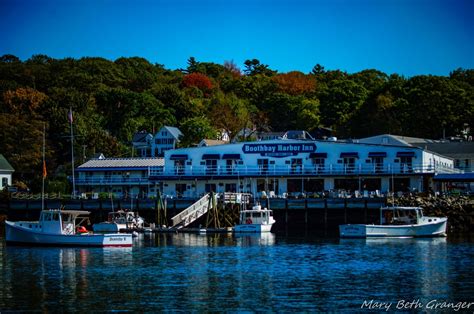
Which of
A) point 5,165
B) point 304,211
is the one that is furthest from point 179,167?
point 5,165

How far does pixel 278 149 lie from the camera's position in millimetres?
102812

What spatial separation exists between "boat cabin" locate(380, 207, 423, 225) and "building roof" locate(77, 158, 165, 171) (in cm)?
4466

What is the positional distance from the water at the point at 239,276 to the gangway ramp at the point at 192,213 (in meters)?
16.3

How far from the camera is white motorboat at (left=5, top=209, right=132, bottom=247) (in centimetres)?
6606

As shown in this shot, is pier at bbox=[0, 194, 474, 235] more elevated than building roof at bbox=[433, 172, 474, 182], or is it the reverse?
building roof at bbox=[433, 172, 474, 182]

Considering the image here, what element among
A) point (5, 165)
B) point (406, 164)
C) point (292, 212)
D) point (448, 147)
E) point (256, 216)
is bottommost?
point (256, 216)

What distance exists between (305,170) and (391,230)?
89.9ft

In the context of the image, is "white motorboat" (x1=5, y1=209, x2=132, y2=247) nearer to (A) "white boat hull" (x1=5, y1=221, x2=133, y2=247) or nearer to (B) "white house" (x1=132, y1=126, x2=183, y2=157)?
(A) "white boat hull" (x1=5, y1=221, x2=133, y2=247)

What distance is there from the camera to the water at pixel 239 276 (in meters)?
39.9

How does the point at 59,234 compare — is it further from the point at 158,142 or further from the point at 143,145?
the point at 143,145

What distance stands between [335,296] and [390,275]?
8.28m

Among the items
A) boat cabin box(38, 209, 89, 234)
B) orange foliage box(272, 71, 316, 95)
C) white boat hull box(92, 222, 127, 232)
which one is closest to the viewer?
boat cabin box(38, 209, 89, 234)

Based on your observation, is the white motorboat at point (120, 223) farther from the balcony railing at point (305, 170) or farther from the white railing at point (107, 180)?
the white railing at point (107, 180)

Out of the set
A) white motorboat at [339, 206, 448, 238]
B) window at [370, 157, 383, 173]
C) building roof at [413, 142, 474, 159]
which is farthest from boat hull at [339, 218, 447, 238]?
building roof at [413, 142, 474, 159]
